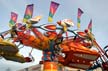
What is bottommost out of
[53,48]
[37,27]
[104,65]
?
[104,65]

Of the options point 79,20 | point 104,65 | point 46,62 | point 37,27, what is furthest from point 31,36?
point 104,65

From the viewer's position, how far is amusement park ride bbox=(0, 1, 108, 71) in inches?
763

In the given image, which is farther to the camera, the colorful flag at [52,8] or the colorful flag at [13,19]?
the colorful flag at [13,19]

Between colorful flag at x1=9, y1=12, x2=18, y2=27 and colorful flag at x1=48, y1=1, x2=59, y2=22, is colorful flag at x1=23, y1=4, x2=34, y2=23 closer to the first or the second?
colorful flag at x1=9, y1=12, x2=18, y2=27

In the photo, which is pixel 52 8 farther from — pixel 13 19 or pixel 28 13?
pixel 13 19

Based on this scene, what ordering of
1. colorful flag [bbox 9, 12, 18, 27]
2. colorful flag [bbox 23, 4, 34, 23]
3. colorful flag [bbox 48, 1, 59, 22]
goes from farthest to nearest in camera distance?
1. colorful flag [bbox 9, 12, 18, 27]
2. colorful flag [bbox 23, 4, 34, 23]
3. colorful flag [bbox 48, 1, 59, 22]

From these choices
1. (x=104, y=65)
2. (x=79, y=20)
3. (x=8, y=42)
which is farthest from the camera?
(x=104, y=65)

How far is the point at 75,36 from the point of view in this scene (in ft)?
66.2

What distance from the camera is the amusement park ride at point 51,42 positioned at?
19.4 m

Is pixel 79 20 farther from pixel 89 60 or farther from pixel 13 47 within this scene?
pixel 13 47

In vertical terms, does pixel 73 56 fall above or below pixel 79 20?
below

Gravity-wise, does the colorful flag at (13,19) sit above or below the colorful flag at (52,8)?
below

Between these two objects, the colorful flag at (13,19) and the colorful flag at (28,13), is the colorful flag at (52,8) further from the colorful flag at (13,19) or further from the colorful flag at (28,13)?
the colorful flag at (13,19)

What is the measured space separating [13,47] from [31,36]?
130 cm
